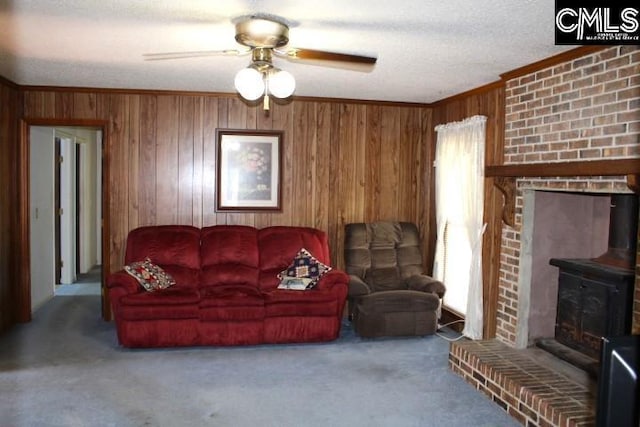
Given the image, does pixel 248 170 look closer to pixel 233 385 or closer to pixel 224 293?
pixel 224 293

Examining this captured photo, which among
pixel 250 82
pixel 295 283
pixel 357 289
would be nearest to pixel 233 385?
pixel 295 283

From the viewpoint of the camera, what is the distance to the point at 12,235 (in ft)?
16.6

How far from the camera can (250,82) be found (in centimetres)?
288

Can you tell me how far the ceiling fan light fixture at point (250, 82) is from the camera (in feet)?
9.39

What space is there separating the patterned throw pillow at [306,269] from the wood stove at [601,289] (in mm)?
1954

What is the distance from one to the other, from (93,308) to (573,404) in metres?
4.77

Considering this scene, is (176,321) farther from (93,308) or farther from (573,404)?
(573,404)

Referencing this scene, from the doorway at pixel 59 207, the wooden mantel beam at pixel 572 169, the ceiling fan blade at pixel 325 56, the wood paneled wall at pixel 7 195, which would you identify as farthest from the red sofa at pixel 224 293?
the ceiling fan blade at pixel 325 56

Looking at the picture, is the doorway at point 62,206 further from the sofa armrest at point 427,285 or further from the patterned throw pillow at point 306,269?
the sofa armrest at point 427,285

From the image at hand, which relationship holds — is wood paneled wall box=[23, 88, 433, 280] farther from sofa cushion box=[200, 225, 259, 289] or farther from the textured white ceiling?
the textured white ceiling

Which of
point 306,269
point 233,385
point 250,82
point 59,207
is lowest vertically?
point 233,385

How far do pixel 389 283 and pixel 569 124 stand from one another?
2.42 metres

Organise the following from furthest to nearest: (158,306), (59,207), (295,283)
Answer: (59,207), (295,283), (158,306)

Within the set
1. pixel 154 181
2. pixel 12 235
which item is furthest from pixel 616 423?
pixel 12 235
